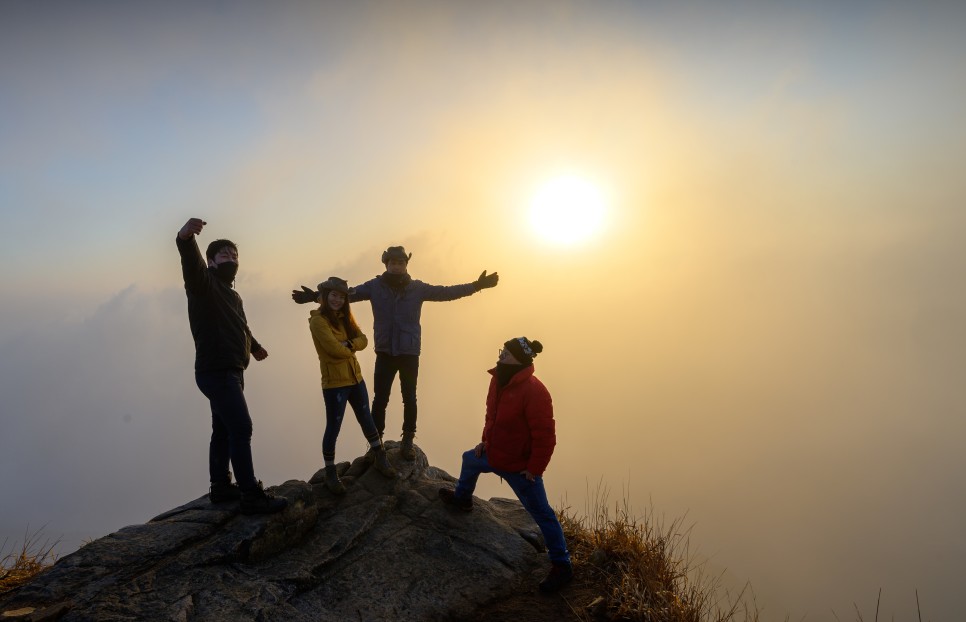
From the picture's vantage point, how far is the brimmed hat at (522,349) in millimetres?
6465

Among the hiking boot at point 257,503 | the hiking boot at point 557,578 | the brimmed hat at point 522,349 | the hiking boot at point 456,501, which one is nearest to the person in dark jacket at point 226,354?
the hiking boot at point 257,503

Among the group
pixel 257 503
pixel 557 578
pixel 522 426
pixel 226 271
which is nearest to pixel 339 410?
pixel 257 503

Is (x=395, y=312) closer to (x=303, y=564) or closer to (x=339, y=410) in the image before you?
(x=339, y=410)

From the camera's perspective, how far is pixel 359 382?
24.9 feet

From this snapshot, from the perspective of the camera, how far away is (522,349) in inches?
254

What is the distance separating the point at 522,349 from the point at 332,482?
12.1 ft

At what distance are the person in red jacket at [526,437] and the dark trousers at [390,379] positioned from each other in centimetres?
203

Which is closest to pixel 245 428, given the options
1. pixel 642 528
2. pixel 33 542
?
pixel 33 542

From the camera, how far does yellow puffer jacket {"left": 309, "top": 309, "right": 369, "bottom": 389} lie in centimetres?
707

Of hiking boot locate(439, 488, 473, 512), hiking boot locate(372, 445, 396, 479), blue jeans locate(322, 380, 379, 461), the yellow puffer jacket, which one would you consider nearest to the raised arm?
the yellow puffer jacket

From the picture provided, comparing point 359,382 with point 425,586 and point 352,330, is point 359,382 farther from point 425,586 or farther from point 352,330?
point 425,586

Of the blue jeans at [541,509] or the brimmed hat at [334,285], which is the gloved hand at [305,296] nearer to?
the brimmed hat at [334,285]

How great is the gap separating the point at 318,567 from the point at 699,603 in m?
4.48

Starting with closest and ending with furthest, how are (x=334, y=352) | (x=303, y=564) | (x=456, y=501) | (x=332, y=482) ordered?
(x=303, y=564) → (x=334, y=352) → (x=456, y=501) → (x=332, y=482)
